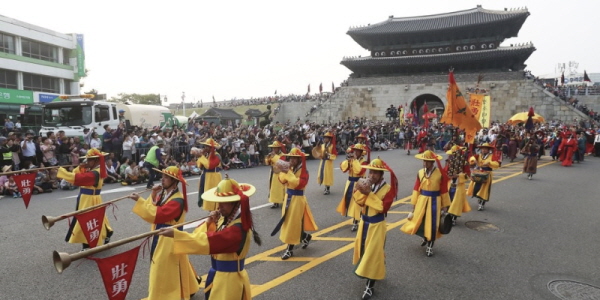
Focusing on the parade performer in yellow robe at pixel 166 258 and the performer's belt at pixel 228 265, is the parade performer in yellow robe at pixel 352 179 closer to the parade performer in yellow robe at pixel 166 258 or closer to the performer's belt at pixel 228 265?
the parade performer in yellow robe at pixel 166 258

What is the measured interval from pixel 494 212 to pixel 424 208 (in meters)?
3.95

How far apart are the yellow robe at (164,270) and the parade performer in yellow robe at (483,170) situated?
7.41 m

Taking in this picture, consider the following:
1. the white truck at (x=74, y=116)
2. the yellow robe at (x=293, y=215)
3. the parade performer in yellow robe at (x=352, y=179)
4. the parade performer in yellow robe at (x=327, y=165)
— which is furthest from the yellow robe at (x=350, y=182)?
the white truck at (x=74, y=116)

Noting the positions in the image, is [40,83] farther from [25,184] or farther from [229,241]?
[229,241]

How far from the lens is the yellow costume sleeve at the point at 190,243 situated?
319cm

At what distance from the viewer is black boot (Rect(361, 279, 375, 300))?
472 cm

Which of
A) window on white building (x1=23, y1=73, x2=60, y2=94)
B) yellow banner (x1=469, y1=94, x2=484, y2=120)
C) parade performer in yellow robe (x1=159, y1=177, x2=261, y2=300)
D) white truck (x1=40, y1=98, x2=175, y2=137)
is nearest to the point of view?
parade performer in yellow robe (x1=159, y1=177, x2=261, y2=300)

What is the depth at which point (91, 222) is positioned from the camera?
4523 millimetres

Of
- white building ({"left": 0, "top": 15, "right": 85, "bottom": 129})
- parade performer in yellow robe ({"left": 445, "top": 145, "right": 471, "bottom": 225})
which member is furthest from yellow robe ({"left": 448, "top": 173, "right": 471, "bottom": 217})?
white building ({"left": 0, "top": 15, "right": 85, "bottom": 129})

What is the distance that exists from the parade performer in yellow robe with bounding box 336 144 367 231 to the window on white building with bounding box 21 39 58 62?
32.3 metres

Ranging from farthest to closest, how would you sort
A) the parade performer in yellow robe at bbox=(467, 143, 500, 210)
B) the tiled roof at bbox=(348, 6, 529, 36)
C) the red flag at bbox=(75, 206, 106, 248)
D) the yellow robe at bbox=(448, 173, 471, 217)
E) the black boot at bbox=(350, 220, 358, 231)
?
the tiled roof at bbox=(348, 6, 529, 36) < the parade performer in yellow robe at bbox=(467, 143, 500, 210) < the yellow robe at bbox=(448, 173, 471, 217) < the black boot at bbox=(350, 220, 358, 231) < the red flag at bbox=(75, 206, 106, 248)

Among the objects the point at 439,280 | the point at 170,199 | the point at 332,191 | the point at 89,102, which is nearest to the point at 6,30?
the point at 89,102

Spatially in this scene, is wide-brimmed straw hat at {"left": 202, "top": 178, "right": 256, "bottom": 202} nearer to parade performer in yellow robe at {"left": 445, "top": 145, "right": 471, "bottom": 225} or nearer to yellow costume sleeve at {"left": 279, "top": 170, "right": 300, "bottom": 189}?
yellow costume sleeve at {"left": 279, "top": 170, "right": 300, "bottom": 189}

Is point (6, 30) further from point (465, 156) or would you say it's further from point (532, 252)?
point (532, 252)
